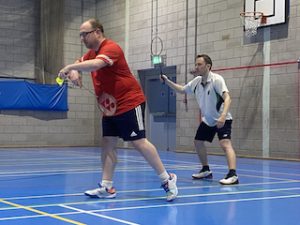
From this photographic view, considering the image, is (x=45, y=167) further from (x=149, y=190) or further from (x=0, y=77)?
(x=0, y=77)

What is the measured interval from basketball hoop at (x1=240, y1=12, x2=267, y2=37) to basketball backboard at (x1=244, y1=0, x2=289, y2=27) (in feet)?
0.32

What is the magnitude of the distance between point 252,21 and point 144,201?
366 inches

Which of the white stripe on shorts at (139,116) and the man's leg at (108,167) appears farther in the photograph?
the man's leg at (108,167)

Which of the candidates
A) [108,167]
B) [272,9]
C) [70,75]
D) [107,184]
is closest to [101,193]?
[107,184]

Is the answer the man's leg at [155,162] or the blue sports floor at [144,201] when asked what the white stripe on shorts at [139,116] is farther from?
the blue sports floor at [144,201]

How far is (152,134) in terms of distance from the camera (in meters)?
17.9

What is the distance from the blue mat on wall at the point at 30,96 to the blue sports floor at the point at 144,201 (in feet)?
31.7

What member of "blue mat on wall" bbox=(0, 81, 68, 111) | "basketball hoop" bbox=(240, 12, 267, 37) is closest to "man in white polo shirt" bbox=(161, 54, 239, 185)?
"basketball hoop" bbox=(240, 12, 267, 37)

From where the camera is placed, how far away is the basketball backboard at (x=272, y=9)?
13.0 metres

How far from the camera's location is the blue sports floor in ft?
14.3

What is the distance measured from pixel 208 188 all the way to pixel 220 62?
870 centimetres

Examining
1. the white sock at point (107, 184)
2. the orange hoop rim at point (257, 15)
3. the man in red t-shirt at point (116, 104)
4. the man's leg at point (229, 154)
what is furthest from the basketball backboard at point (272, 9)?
the white sock at point (107, 184)

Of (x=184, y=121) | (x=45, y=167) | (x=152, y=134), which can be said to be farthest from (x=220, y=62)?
(x=45, y=167)

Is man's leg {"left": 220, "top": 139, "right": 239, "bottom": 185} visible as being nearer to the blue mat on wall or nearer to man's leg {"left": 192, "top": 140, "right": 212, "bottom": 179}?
man's leg {"left": 192, "top": 140, "right": 212, "bottom": 179}
